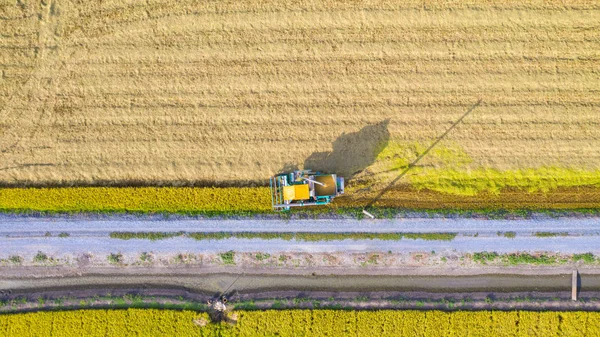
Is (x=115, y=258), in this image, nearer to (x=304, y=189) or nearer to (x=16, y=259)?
(x=16, y=259)

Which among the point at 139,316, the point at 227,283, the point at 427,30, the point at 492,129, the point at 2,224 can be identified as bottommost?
the point at 139,316

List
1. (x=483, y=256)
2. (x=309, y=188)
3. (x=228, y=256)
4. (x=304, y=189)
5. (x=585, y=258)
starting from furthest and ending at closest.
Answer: (x=228, y=256) → (x=483, y=256) → (x=585, y=258) → (x=309, y=188) → (x=304, y=189)

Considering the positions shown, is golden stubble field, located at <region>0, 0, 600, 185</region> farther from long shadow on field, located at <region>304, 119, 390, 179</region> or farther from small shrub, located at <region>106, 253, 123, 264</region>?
small shrub, located at <region>106, 253, 123, 264</region>

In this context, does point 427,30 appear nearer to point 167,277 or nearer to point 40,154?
point 167,277

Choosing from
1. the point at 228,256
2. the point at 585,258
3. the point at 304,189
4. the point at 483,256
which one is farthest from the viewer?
the point at 228,256

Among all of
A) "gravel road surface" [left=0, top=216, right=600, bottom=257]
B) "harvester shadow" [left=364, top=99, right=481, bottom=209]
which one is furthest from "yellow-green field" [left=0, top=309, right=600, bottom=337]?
"harvester shadow" [left=364, top=99, right=481, bottom=209]

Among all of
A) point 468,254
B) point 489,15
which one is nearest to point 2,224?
point 468,254

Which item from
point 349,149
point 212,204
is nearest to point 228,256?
point 212,204
